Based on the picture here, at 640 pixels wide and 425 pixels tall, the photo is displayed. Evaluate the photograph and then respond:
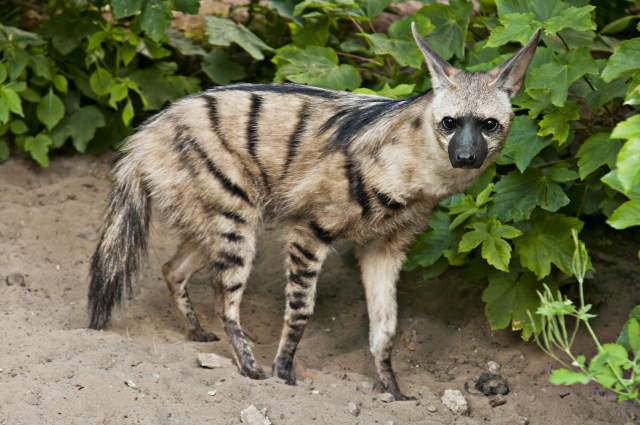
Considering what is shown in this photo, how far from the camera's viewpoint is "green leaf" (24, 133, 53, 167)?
5.88 metres

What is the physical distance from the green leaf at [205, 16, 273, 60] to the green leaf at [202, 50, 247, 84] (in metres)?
0.35

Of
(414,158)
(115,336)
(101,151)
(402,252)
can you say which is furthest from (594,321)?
(101,151)

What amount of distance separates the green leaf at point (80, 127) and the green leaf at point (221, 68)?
0.82 meters

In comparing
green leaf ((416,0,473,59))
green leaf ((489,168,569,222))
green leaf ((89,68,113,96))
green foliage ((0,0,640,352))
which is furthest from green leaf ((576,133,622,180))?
green leaf ((89,68,113,96))

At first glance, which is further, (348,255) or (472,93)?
(348,255)

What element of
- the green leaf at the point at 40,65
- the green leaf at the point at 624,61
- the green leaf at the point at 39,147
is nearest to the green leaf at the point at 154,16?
the green leaf at the point at 40,65

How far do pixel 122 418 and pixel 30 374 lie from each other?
1.77 ft

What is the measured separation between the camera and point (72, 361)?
401 cm

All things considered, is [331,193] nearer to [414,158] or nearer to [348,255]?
[414,158]

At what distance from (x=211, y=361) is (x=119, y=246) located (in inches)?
35.8

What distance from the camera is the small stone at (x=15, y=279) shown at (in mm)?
5008

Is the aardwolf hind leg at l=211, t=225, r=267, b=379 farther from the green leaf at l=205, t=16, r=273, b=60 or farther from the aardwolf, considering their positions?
the green leaf at l=205, t=16, r=273, b=60

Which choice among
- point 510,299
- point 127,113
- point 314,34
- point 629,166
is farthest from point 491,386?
point 127,113

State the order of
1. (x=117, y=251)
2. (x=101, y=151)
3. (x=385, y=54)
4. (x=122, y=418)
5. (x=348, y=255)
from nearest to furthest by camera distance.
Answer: (x=122, y=418) < (x=117, y=251) < (x=385, y=54) < (x=348, y=255) < (x=101, y=151)
